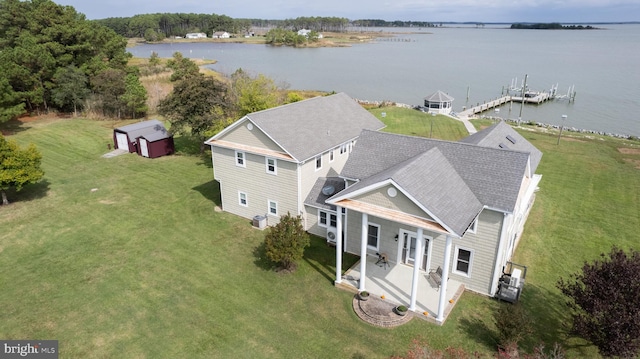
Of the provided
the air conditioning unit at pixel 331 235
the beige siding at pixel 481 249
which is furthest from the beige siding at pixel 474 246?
the air conditioning unit at pixel 331 235

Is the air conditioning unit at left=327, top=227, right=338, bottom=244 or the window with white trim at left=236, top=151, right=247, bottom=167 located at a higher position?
the window with white trim at left=236, top=151, right=247, bottom=167

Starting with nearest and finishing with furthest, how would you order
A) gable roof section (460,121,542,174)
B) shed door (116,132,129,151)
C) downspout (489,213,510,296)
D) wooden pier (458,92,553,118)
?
downspout (489,213,510,296) < gable roof section (460,121,542,174) < shed door (116,132,129,151) < wooden pier (458,92,553,118)

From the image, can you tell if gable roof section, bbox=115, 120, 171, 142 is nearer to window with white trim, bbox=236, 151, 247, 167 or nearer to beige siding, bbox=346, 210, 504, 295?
window with white trim, bbox=236, 151, 247, 167

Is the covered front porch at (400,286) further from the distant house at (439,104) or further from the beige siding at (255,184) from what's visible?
the distant house at (439,104)

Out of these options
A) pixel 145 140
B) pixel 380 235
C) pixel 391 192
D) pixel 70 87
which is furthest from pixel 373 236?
pixel 70 87

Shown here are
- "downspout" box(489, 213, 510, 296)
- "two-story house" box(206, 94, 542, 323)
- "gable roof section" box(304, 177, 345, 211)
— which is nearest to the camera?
"two-story house" box(206, 94, 542, 323)

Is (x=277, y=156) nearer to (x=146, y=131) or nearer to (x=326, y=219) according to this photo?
(x=326, y=219)

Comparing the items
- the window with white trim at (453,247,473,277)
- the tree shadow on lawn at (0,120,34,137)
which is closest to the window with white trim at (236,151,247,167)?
the window with white trim at (453,247,473,277)
